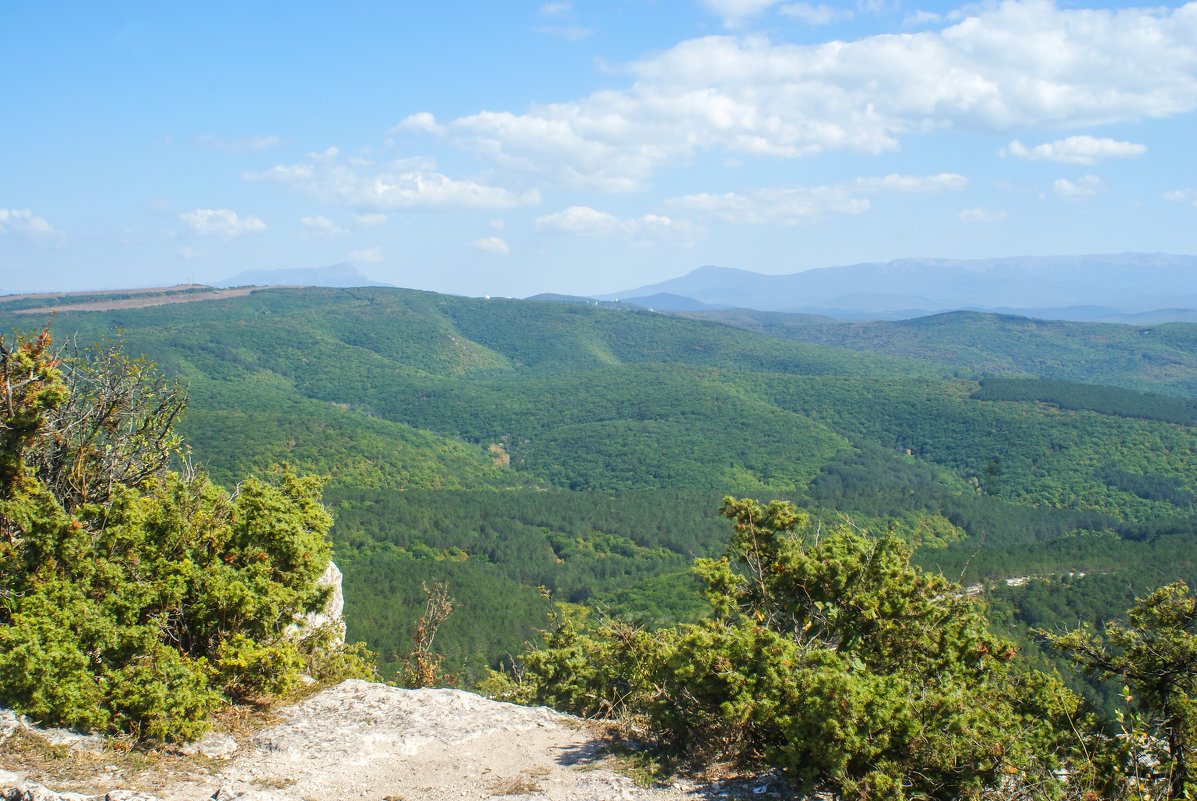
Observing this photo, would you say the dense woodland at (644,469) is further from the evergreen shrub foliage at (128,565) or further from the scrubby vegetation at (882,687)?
the evergreen shrub foliage at (128,565)

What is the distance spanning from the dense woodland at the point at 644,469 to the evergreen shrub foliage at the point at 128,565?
1186 centimetres

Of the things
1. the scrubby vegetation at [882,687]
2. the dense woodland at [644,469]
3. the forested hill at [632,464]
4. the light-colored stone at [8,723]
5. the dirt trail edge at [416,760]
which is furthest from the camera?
the forested hill at [632,464]

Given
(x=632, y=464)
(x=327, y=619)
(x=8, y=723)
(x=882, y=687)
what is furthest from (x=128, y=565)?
(x=632, y=464)

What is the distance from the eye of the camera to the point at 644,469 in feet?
363

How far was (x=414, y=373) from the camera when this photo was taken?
166625mm

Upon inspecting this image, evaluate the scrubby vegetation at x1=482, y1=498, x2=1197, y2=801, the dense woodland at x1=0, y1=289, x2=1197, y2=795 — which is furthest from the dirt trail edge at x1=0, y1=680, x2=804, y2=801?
the dense woodland at x1=0, y1=289, x2=1197, y2=795

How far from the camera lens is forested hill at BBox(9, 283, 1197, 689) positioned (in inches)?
2518

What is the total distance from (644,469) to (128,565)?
99.5m

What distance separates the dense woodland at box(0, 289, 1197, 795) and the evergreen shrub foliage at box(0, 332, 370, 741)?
11863mm

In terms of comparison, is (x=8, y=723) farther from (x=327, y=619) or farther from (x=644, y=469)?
(x=644, y=469)

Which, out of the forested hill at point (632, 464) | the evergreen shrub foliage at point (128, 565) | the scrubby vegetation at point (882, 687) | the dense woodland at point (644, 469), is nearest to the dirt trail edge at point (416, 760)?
the evergreen shrub foliage at point (128, 565)

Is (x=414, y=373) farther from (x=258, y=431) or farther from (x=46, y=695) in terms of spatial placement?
(x=46, y=695)

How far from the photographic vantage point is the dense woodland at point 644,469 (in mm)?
58719

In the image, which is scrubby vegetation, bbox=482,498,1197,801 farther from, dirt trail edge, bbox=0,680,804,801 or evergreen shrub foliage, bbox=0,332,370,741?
evergreen shrub foliage, bbox=0,332,370,741
